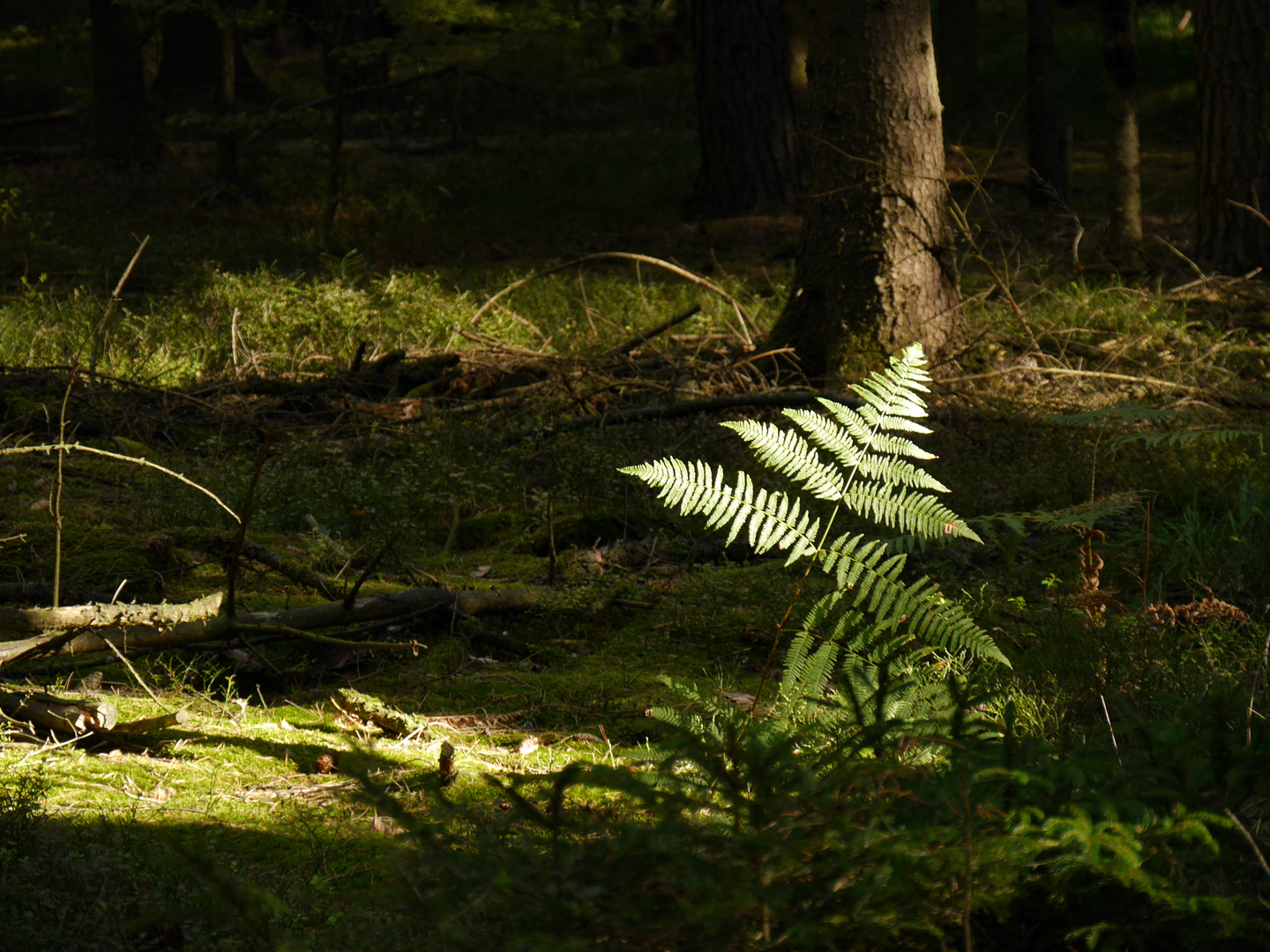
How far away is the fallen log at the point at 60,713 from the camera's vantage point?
278cm

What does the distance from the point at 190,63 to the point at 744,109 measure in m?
15.7

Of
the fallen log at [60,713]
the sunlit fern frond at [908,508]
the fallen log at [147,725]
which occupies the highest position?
the sunlit fern frond at [908,508]

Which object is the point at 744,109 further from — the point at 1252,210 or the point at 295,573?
the point at 295,573

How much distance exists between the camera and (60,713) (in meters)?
2.79

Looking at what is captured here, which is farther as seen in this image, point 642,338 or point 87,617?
point 642,338

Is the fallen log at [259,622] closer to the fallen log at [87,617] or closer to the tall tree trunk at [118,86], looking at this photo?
the fallen log at [87,617]

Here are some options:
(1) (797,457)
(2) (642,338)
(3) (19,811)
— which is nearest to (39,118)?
(2) (642,338)

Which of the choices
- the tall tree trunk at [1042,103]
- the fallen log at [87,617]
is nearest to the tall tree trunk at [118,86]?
the tall tree trunk at [1042,103]

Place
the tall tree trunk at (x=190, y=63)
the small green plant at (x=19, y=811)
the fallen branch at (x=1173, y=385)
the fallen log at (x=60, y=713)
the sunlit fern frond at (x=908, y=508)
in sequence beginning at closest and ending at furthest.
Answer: the small green plant at (x=19, y=811), the sunlit fern frond at (x=908, y=508), the fallen log at (x=60, y=713), the fallen branch at (x=1173, y=385), the tall tree trunk at (x=190, y=63)

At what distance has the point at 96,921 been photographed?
184 centimetres

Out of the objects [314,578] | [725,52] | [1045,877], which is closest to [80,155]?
[725,52]

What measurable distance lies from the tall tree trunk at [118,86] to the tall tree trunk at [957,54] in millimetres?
12384

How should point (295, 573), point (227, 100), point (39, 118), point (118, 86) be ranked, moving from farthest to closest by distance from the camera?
point (39, 118) < point (118, 86) < point (227, 100) < point (295, 573)

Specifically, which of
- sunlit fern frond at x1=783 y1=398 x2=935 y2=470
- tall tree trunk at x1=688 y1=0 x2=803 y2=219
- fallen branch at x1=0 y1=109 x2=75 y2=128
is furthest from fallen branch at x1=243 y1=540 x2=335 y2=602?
fallen branch at x1=0 y1=109 x2=75 y2=128
